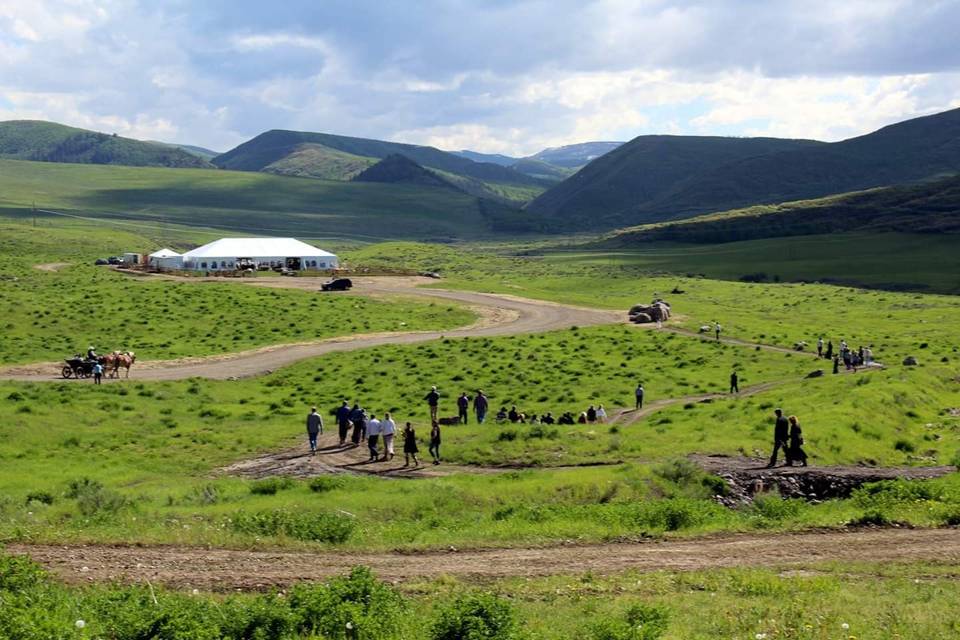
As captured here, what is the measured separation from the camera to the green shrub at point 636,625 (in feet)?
44.3

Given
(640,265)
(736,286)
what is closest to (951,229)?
(640,265)

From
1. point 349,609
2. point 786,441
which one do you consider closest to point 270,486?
point 349,609

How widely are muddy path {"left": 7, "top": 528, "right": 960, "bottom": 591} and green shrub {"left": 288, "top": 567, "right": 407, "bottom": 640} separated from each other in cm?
251

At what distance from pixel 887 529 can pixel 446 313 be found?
202 ft

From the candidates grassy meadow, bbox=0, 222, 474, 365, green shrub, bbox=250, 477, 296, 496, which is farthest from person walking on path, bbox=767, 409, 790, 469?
grassy meadow, bbox=0, 222, 474, 365

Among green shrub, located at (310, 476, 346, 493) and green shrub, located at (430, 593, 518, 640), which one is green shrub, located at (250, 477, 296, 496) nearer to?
green shrub, located at (310, 476, 346, 493)

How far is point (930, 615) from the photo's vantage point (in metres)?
14.9

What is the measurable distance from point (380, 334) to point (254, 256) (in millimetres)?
53855

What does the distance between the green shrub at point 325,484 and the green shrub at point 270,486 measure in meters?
0.70

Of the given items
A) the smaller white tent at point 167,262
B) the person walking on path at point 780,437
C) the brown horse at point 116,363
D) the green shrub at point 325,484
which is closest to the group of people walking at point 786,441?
the person walking on path at point 780,437

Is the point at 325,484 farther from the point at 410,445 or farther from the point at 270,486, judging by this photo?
the point at 410,445

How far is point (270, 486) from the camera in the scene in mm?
27281

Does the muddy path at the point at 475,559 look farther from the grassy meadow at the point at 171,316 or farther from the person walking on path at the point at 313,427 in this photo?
the grassy meadow at the point at 171,316

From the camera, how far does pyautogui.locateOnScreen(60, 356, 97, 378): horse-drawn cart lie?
2060 inches
